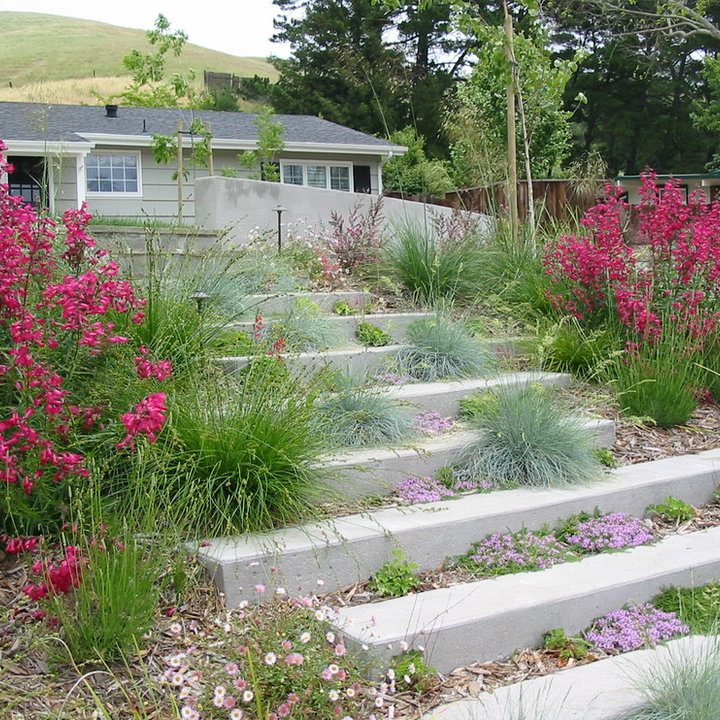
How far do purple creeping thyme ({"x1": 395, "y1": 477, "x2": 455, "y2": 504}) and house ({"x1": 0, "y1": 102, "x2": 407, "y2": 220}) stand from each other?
11635mm

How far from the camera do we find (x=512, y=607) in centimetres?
297

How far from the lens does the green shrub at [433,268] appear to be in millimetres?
6422

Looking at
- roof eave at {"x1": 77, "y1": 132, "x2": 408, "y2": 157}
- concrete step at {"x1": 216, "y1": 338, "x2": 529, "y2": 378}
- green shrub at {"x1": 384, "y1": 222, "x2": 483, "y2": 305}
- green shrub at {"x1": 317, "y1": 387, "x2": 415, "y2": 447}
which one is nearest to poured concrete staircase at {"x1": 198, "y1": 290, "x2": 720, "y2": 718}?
green shrub at {"x1": 317, "y1": 387, "x2": 415, "y2": 447}

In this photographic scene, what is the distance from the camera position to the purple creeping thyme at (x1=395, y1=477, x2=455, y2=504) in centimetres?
381

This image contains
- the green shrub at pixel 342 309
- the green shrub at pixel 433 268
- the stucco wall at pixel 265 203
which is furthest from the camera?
the stucco wall at pixel 265 203

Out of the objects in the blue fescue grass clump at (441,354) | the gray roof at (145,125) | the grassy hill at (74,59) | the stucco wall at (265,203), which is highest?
the grassy hill at (74,59)

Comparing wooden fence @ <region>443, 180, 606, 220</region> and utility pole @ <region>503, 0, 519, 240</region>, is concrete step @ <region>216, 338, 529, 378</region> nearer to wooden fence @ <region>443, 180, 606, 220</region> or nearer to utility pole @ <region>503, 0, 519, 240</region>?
utility pole @ <region>503, 0, 519, 240</region>

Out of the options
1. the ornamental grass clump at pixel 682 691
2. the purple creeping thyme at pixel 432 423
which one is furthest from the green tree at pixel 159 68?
the ornamental grass clump at pixel 682 691

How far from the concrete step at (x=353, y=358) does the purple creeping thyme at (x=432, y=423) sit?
383 millimetres

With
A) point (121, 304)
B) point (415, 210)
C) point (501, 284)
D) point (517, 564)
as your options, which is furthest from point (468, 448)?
point (415, 210)

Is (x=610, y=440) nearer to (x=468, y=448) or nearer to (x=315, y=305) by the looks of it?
(x=468, y=448)

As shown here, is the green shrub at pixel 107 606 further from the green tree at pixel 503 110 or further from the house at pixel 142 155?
the house at pixel 142 155

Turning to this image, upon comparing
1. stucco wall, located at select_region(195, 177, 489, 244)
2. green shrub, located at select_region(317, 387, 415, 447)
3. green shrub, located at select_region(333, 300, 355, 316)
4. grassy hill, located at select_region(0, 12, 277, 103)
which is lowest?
green shrub, located at select_region(317, 387, 415, 447)

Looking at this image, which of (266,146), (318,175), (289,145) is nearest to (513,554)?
(266,146)
